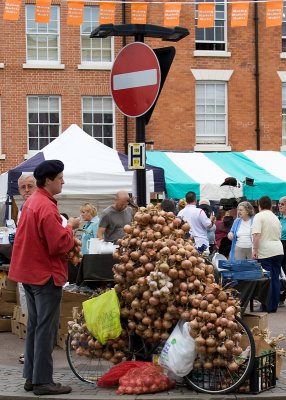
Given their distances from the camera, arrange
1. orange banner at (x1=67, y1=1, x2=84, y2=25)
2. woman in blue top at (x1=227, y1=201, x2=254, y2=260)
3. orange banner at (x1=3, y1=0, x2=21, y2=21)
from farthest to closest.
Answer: orange banner at (x1=67, y1=1, x2=84, y2=25) → orange banner at (x1=3, y1=0, x2=21, y2=21) → woman in blue top at (x1=227, y1=201, x2=254, y2=260)

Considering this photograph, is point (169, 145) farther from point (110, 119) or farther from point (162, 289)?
point (162, 289)

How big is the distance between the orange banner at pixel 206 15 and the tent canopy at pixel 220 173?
393 cm

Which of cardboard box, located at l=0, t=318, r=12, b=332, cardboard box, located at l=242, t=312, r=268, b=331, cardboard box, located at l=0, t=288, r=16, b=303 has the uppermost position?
cardboard box, located at l=242, t=312, r=268, b=331

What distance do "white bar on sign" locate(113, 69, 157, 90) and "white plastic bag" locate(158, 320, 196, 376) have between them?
7.85 feet

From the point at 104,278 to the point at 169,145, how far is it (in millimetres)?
20562

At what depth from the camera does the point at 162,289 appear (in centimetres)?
745

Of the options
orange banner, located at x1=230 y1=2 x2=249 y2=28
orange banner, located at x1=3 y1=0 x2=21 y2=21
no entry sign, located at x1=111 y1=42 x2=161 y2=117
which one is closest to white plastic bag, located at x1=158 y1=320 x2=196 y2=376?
no entry sign, located at x1=111 y1=42 x2=161 y2=117

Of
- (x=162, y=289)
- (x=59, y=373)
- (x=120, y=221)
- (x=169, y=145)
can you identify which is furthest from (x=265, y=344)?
(x=169, y=145)

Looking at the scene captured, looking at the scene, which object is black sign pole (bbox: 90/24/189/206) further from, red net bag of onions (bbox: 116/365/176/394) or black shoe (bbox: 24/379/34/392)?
black shoe (bbox: 24/379/34/392)

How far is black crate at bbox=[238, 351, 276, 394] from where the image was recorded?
24.5 feet

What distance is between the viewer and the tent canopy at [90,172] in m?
15.2

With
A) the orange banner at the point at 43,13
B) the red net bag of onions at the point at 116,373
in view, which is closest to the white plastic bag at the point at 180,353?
the red net bag of onions at the point at 116,373

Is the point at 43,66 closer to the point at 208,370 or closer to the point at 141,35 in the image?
the point at 141,35

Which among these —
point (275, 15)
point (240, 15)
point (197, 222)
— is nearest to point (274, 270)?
point (197, 222)
